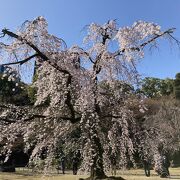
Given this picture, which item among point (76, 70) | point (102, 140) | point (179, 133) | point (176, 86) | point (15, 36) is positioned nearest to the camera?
point (15, 36)

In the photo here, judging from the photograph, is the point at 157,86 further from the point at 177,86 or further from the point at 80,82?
the point at 80,82

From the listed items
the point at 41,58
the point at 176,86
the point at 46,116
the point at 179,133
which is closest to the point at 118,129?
the point at 46,116

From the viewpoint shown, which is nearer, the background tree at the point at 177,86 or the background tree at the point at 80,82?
the background tree at the point at 80,82

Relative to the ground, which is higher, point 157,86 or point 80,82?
point 157,86

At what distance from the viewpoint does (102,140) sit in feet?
38.3

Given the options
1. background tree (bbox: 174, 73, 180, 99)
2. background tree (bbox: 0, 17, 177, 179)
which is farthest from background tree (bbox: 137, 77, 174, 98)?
background tree (bbox: 0, 17, 177, 179)

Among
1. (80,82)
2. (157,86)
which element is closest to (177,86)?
(157,86)

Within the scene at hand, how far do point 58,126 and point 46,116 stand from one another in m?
0.52

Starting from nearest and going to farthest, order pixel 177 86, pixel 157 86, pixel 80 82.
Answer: pixel 80 82 → pixel 177 86 → pixel 157 86

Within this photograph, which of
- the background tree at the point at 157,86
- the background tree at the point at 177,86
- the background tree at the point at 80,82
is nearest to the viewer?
the background tree at the point at 80,82

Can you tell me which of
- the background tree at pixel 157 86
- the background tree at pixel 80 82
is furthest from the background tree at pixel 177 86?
the background tree at pixel 80 82

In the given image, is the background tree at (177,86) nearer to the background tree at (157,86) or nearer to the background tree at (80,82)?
the background tree at (157,86)

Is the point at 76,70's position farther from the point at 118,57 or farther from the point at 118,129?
the point at 118,129

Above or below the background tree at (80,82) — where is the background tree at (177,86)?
above
